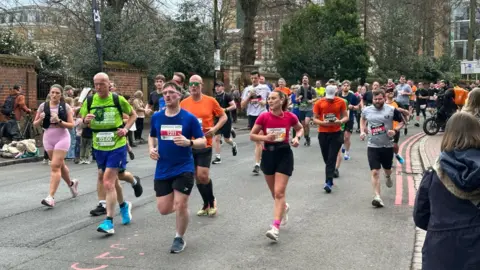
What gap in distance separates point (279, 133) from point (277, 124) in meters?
0.14

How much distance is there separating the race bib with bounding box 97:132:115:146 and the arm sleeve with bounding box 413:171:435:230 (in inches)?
169

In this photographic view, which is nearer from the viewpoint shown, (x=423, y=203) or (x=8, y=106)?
(x=423, y=203)

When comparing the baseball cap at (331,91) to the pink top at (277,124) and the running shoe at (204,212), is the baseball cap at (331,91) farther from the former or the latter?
the running shoe at (204,212)

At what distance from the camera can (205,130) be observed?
784 cm

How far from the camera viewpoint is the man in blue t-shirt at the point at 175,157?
5.86m

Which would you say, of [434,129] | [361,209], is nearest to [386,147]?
[361,209]

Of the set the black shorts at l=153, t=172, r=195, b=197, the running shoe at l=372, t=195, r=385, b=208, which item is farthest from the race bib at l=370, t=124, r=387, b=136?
the black shorts at l=153, t=172, r=195, b=197

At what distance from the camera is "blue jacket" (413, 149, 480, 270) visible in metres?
3.23

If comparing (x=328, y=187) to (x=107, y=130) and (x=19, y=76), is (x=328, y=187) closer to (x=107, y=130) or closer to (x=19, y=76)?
(x=107, y=130)

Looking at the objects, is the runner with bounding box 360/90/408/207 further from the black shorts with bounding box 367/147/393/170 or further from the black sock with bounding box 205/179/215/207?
the black sock with bounding box 205/179/215/207

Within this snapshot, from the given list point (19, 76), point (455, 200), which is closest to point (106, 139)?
point (455, 200)

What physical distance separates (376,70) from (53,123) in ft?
126

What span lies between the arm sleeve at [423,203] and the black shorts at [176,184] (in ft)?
9.36

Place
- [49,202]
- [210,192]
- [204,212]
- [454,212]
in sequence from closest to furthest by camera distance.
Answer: [454,212] < [210,192] < [204,212] < [49,202]
